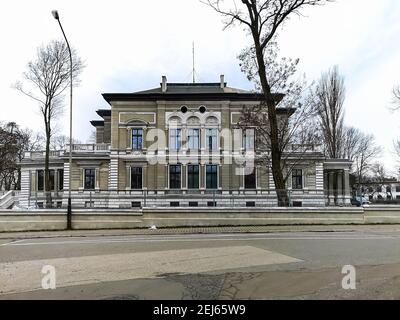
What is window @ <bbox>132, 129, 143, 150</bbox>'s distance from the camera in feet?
183

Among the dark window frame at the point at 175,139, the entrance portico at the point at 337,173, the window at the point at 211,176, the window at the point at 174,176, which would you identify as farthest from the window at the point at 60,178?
the entrance portico at the point at 337,173

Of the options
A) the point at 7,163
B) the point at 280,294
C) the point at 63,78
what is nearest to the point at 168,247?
the point at 280,294

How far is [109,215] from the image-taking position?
78.5 ft

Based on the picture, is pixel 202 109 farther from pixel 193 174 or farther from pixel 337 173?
pixel 337 173

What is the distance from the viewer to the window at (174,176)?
55.2 meters

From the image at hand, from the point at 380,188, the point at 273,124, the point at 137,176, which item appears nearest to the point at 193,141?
the point at 137,176

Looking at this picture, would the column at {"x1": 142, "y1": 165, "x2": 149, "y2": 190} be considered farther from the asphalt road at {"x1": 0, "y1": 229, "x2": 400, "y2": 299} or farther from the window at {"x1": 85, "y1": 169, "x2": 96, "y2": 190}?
the asphalt road at {"x1": 0, "y1": 229, "x2": 400, "y2": 299}

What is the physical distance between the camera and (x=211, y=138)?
56219 millimetres

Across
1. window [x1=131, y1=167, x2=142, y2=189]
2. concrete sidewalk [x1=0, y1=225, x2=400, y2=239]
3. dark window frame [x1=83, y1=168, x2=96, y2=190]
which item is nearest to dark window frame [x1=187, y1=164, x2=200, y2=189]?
window [x1=131, y1=167, x2=142, y2=189]

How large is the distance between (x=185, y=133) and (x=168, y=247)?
42.5 meters

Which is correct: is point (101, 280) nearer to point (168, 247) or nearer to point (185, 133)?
point (168, 247)

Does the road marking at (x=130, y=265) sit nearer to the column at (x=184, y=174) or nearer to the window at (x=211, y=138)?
the column at (x=184, y=174)

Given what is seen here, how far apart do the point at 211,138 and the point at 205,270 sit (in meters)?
46.8

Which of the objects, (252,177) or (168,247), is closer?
(168,247)
